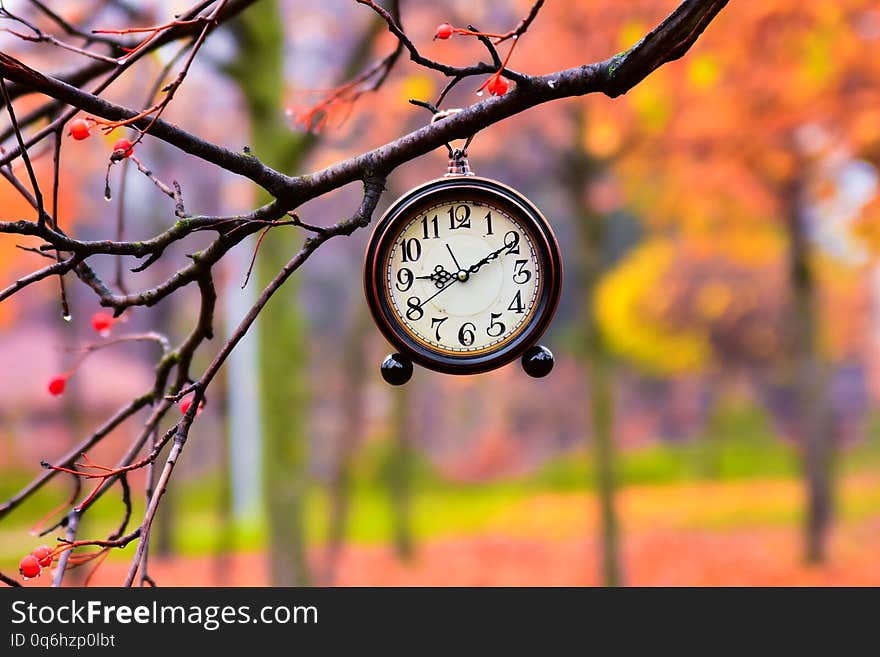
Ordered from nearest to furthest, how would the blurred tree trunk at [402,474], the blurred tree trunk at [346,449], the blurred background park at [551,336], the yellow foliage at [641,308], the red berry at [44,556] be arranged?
the red berry at [44,556], the blurred background park at [551,336], the blurred tree trunk at [346,449], the blurred tree trunk at [402,474], the yellow foliage at [641,308]

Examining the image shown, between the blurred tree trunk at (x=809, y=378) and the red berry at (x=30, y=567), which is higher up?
the blurred tree trunk at (x=809, y=378)

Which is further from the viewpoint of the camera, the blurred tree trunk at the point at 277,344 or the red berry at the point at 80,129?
the blurred tree trunk at the point at 277,344

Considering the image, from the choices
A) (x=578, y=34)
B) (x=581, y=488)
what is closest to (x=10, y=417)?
(x=581, y=488)

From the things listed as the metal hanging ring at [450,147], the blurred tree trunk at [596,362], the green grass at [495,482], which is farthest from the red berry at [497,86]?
the green grass at [495,482]

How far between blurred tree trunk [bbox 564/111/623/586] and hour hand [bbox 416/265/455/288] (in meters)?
6.82

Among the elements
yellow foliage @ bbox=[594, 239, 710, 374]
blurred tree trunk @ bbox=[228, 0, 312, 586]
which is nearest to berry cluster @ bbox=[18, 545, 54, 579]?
blurred tree trunk @ bbox=[228, 0, 312, 586]

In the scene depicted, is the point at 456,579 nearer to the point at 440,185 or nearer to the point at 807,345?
the point at 807,345

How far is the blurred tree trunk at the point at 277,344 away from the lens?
6195 mm

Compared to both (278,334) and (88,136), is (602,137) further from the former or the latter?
(88,136)

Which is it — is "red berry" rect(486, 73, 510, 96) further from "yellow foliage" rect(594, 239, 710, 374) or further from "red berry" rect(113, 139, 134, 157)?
"yellow foliage" rect(594, 239, 710, 374)

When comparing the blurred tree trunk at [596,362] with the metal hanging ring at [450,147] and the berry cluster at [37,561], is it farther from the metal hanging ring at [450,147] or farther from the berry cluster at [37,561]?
the berry cluster at [37,561]

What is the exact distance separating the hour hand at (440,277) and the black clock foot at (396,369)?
0.18 m

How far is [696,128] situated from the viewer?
8.32 meters

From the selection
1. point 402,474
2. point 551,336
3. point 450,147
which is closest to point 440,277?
point 450,147
